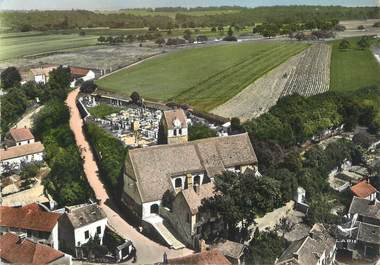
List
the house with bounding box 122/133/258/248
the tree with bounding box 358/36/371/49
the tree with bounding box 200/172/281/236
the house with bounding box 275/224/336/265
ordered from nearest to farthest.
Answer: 1. the house with bounding box 275/224/336/265
2. the tree with bounding box 200/172/281/236
3. the house with bounding box 122/133/258/248
4. the tree with bounding box 358/36/371/49

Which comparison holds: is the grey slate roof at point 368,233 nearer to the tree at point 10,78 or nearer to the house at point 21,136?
the house at point 21,136

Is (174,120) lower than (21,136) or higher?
higher

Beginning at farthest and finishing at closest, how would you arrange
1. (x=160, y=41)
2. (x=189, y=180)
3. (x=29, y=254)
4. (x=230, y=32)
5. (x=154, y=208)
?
(x=160, y=41), (x=230, y=32), (x=189, y=180), (x=154, y=208), (x=29, y=254)

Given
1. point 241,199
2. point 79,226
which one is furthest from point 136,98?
point 241,199

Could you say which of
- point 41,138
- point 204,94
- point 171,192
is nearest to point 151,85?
point 204,94

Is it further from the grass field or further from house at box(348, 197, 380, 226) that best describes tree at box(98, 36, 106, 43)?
house at box(348, 197, 380, 226)

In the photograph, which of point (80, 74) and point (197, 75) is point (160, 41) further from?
point (197, 75)

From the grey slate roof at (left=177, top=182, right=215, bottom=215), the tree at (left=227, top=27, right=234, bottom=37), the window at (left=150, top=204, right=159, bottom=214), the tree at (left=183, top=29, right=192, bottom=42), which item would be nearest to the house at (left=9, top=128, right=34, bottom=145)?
the window at (left=150, top=204, right=159, bottom=214)

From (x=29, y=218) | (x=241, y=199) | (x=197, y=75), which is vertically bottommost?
(x=29, y=218)
